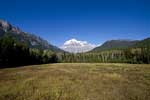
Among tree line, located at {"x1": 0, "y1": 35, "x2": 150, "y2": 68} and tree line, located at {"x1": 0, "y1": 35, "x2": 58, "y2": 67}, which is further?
tree line, located at {"x1": 0, "y1": 35, "x2": 150, "y2": 68}

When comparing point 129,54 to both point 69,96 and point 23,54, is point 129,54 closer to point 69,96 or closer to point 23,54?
point 23,54

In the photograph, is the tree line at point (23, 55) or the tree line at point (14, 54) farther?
the tree line at point (23, 55)

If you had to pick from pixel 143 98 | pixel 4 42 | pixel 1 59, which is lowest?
pixel 143 98

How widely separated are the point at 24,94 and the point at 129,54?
389ft

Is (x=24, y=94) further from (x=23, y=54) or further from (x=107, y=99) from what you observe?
(x=23, y=54)

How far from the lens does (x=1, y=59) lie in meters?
88.0

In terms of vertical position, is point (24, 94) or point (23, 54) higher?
point (23, 54)

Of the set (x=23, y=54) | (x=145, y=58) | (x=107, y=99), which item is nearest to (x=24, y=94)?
(x=107, y=99)

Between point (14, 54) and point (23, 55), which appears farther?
point (23, 55)

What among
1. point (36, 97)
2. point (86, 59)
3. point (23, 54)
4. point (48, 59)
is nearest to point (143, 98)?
point (36, 97)

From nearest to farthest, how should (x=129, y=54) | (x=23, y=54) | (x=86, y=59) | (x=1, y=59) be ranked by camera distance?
(x=1, y=59)
(x=23, y=54)
(x=129, y=54)
(x=86, y=59)

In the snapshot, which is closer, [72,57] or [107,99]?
[107,99]

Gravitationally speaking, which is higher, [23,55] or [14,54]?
[14,54]

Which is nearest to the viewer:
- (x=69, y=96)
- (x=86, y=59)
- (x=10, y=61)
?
(x=69, y=96)
